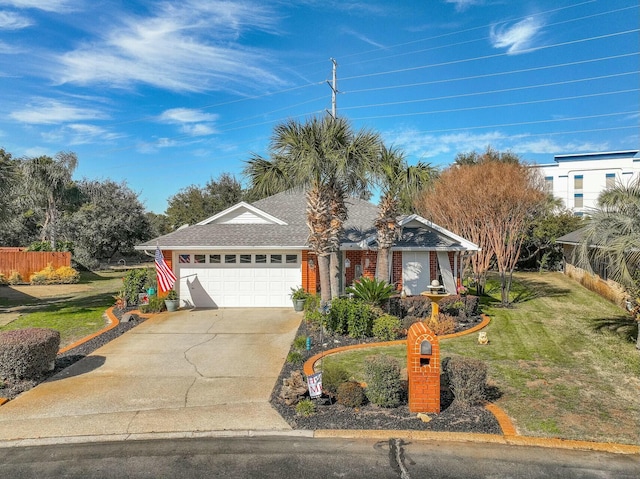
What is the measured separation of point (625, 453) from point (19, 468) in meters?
8.24

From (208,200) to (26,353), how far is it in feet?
111

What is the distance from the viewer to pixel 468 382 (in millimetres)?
7418

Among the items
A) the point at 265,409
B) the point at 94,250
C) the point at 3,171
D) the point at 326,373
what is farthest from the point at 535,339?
the point at 94,250

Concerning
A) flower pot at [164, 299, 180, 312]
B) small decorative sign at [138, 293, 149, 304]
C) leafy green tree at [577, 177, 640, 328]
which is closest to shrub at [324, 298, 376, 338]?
leafy green tree at [577, 177, 640, 328]

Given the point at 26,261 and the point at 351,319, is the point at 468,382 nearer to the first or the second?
the point at 351,319

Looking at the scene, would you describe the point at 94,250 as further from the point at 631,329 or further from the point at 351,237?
the point at 631,329

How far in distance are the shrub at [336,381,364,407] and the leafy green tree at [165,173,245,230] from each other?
3512cm

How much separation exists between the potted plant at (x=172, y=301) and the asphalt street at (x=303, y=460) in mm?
10280

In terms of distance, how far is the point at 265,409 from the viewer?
25.2 ft

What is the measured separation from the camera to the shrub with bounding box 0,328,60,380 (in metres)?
8.78

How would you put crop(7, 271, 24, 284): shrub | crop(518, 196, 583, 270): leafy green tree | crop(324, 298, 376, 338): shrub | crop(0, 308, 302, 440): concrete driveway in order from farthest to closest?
1. crop(518, 196, 583, 270): leafy green tree
2. crop(7, 271, 24, 284): shrub
3. crop(324, 298, 376, 338): shrub
4. crop(0, 308, 302, 440): concrete driveway

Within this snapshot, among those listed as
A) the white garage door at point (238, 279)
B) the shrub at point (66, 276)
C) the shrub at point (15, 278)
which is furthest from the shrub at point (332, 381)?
the shrub at point (15, 278)

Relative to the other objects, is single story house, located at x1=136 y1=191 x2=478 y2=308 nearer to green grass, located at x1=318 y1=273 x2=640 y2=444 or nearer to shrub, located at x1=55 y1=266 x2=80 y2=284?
green grass, located at x1=318 y1=273 x2=640 y2=444

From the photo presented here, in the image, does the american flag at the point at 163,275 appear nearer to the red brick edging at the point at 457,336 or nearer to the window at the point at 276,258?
the window at the point at 276,258
